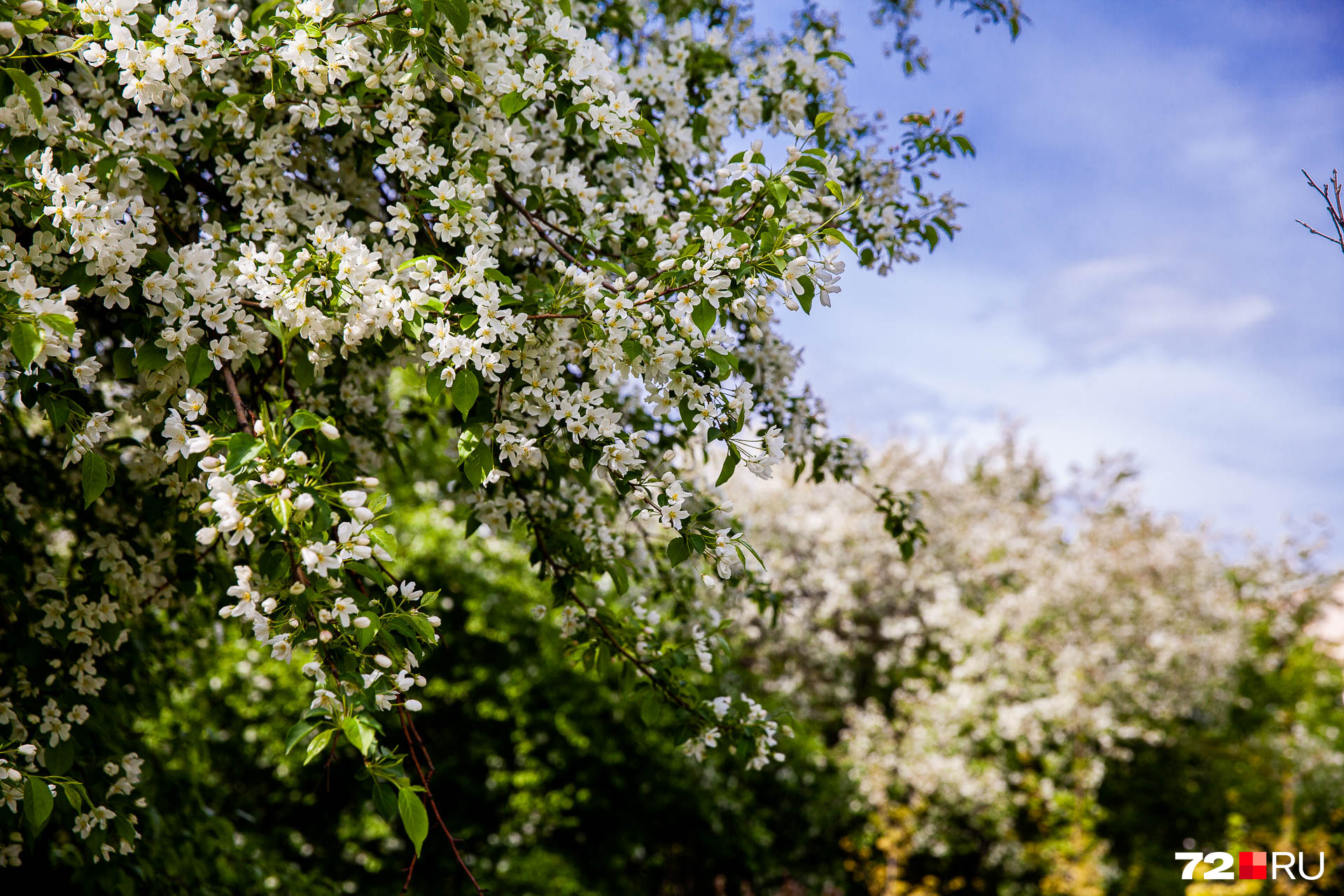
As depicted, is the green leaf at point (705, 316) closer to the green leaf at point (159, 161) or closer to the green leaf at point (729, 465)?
the green leaf at point (729, 465)

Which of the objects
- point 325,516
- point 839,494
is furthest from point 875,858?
point 325,516

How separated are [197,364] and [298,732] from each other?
2.26 ft

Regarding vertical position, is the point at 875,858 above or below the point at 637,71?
below

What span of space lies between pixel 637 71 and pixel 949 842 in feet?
23.4

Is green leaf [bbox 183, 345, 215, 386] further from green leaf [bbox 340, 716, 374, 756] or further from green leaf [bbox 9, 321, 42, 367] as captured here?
green leaf [bbox 340, 716, 374, 756]

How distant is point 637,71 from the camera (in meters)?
2.49

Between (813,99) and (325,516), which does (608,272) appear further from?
(813,99)

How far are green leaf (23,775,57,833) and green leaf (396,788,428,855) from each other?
65cm

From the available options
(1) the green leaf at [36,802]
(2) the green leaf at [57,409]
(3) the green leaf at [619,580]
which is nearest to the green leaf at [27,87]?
(2) the green leaf at [57,409]

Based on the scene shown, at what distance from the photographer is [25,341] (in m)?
1.35

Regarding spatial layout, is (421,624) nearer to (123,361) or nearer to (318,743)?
(318,743)

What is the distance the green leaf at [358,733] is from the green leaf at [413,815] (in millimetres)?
93

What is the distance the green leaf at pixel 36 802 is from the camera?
1.51 metres

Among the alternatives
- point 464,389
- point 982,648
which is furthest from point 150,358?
point 982,648
